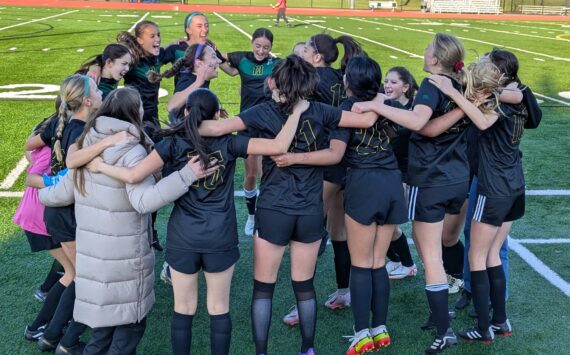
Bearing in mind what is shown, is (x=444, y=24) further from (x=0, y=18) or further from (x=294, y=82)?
(x=294, y=82)

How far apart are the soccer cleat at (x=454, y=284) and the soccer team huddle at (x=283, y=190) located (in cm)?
35

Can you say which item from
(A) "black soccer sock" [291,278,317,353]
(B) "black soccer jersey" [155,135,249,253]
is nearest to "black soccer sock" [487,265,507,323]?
(A) "black soccer sock" [291,278,317,353]

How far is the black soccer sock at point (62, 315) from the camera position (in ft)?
13.8

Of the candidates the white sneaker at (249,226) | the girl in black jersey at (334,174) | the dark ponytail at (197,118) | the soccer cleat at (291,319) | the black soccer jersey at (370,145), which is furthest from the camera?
the white sneaker at (249,226)

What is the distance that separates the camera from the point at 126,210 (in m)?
3.70

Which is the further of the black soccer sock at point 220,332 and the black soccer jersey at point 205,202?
the black soccer sock at point 220,332

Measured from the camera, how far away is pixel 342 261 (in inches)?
200

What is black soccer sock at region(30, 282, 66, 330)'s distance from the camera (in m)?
4.47

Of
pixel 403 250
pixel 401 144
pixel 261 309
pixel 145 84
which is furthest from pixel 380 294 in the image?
pixel 145 84

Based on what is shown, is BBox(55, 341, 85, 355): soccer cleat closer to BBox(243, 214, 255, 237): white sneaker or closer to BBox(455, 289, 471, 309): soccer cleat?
BBox(243, 214, 255, 237): white sneaker

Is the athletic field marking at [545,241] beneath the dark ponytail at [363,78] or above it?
beneath

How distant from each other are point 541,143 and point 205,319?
7375 millimetres

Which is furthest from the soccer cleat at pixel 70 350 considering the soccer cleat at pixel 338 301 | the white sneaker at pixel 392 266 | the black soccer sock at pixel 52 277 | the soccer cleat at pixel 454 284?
the soccer cleat at pixel 454 284

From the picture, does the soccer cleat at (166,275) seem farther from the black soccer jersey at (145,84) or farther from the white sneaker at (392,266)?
the white sneaker at (392,266)
